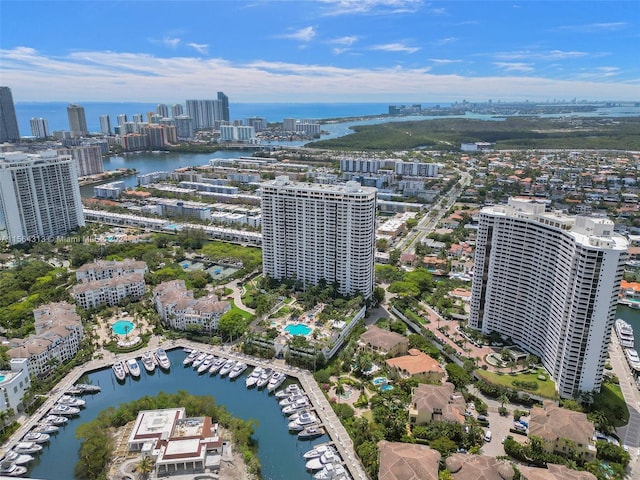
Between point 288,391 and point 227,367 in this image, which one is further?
point 227,367

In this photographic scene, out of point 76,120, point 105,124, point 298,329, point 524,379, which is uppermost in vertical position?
point 76,120

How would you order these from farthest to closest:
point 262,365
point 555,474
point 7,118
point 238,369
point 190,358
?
point 7,118, point 190,358, point 262,365, point 238,369, point 555,474

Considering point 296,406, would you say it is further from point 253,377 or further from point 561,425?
point 561,425

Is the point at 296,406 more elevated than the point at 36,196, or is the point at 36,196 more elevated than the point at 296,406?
the point at 36,196


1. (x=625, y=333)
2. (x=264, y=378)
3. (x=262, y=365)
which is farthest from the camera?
(x=625, y=333)

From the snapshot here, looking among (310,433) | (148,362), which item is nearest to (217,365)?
(148,362)

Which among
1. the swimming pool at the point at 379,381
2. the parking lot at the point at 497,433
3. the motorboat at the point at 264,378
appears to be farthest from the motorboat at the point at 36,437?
the parking lot at the point at 497,433

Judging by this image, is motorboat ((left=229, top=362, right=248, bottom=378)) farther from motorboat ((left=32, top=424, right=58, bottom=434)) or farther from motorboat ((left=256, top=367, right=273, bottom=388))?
motorboat ((left=32, top=424, right=58, bottom=434))

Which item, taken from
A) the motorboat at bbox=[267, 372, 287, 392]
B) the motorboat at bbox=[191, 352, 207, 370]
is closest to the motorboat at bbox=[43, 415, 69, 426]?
the motorboat at bbox=[191, 352, 207, 370]
